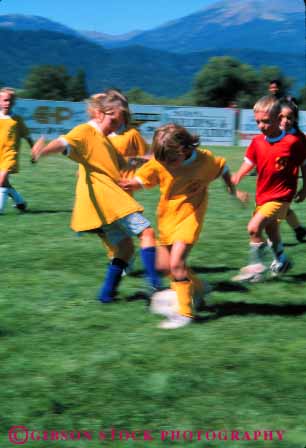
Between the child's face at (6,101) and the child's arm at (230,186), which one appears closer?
the child's arm at (230,186)

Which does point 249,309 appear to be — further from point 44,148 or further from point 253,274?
point 44,148

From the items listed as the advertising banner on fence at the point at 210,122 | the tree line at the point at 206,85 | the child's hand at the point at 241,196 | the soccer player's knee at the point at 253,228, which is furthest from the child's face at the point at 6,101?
the tree line at the point at 206,85

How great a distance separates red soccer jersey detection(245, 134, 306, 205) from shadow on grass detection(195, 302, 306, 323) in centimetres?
110

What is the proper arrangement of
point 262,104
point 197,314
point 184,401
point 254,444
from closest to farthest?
point 254,444 → point 184,401 → point 197,314 → point 262,104

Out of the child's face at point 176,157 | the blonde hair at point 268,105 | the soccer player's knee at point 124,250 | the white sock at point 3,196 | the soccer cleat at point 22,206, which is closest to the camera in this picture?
the child's face at point 176,157

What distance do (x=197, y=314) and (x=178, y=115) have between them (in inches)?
678

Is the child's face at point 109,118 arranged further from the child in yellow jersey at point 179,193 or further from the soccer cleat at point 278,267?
the soccer cleat at point 278,267

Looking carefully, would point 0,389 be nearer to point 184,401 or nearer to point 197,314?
point 184,401

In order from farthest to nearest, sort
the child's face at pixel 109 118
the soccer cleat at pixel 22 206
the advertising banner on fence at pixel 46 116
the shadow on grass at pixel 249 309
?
the advertising banner on fence at pixel 46 116 → the soccer cleat at pixel 22 206 → the child's face at pixel 109 118 → the shadow on grass at pixel 249 309

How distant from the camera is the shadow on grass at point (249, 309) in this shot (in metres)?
5.18

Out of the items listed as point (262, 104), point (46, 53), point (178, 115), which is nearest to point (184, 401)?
point (262, 104)

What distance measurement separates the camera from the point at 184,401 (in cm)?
368

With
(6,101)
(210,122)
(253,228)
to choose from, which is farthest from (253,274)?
(210,122)

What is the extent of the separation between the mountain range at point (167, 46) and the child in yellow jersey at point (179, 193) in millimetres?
84743
